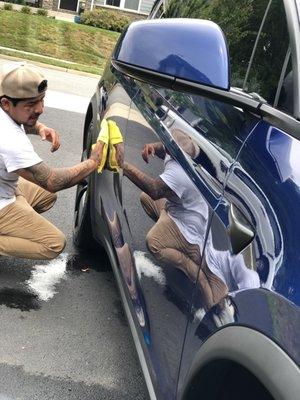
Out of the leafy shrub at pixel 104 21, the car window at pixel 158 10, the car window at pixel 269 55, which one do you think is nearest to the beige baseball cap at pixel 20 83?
the car window at pixel 158 10

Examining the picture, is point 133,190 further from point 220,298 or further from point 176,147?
point 220,298

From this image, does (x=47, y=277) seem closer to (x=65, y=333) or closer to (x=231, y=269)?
(x=65, y=333)

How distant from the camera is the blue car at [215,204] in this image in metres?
1.27

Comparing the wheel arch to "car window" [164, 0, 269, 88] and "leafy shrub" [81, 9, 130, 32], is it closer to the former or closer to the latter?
"car window" [164, 0, 269, 88]

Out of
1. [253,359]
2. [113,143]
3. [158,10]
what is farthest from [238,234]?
[158,10]

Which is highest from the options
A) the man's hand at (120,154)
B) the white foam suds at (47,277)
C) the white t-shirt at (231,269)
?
the white t-shirt at (231,269)

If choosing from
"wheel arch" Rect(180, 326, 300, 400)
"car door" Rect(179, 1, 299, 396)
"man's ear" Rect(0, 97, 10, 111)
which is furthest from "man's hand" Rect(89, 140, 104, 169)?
"wheel arch" Rect(180, 326, 300, 400)

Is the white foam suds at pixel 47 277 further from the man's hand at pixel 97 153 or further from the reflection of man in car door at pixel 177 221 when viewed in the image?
the reflection of man in car door at pixel 177 221

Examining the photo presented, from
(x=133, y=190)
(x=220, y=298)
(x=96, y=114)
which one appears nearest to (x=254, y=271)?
(x=220, y=298)

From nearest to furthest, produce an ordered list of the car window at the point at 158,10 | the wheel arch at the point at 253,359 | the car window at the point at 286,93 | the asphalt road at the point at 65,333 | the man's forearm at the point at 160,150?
the wheel arch at the point at 253,359, the car window at the point at 286,93, the man's forearm at the point at 160,150, the asphalt road at the point at 65,333, the car window at the point at 158,10

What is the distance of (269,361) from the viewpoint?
3.84 feet

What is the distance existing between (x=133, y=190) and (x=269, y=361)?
1287 millimetres

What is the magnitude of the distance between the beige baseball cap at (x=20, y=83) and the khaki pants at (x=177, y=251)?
1.04 m

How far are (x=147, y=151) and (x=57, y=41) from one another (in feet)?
48.9
